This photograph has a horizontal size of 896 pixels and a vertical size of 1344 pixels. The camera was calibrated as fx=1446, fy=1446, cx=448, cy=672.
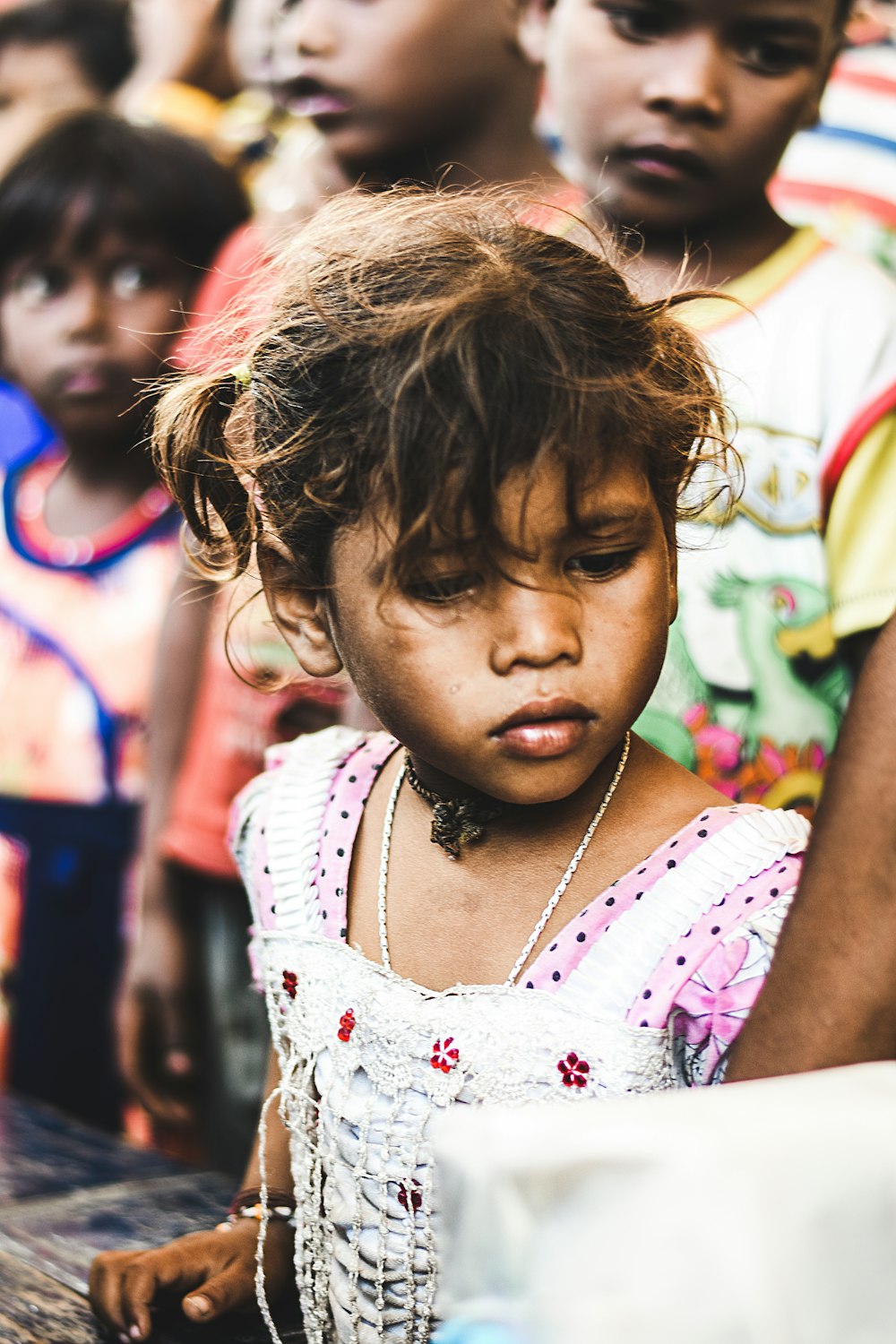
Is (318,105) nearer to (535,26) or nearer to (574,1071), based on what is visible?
(535,26)

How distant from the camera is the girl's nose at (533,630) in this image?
95 centimetres

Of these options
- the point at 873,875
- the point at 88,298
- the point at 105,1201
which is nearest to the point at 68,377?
the point at 88,298

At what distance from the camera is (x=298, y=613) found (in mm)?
1165

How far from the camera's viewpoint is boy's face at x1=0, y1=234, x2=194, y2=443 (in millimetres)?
2426

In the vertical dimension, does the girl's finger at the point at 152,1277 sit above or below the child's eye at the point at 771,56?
below

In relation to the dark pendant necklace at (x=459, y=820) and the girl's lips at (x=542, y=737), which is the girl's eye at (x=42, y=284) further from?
the girl's lips at (x=542, y=737)

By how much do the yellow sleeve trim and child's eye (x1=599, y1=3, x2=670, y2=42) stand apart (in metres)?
0.47

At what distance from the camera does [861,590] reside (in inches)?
57.0

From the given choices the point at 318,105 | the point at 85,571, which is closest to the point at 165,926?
the point at 85,571

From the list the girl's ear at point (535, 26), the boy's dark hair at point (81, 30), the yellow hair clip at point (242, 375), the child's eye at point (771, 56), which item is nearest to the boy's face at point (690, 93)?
the child's eye at point (771, 56)

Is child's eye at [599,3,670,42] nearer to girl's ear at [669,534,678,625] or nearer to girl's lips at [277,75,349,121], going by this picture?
girl's lips at [277,75,349,121]

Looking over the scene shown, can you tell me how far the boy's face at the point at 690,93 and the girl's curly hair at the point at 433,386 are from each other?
37 centimetres

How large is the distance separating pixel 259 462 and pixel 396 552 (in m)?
0.19

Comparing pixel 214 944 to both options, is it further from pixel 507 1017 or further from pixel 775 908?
pixel 775 908
